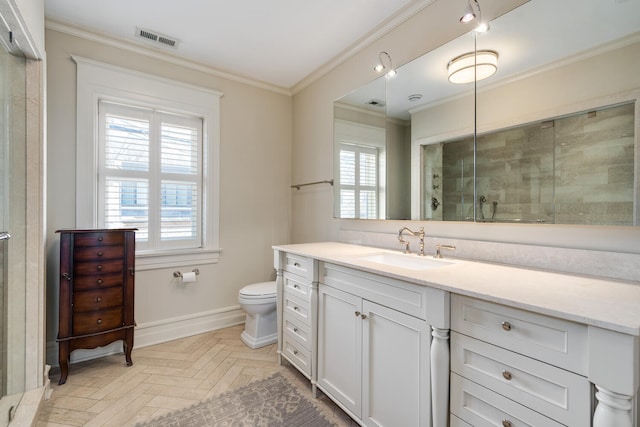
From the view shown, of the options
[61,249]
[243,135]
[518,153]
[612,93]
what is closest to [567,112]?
[612,93]

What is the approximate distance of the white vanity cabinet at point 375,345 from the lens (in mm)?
1218

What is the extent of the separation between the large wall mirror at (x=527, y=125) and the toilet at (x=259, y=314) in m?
1.23

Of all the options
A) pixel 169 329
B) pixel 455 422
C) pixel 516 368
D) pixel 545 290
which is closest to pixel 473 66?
pixel 545 290

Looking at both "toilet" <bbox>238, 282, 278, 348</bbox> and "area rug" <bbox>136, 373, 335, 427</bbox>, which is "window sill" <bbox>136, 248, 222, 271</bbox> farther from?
"area rug" <bbox>136, 373, 335, 427</bbox>

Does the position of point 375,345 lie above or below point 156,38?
below

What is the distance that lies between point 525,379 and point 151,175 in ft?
9.54

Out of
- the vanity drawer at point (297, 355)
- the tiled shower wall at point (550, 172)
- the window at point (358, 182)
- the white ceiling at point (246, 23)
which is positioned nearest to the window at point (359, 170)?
the window at point (358, 182)

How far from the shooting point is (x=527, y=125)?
1454 millimetres

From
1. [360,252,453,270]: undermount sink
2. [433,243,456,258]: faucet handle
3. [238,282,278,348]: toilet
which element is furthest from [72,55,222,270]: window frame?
[433,243,456,258]: faucet handle

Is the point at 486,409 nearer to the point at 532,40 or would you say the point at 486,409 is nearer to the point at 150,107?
the point at 532,40

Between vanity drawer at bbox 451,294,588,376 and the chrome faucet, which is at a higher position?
the chrome faucet

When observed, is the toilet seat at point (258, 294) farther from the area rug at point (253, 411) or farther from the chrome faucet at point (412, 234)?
the chrome faucet at point (412, 234)

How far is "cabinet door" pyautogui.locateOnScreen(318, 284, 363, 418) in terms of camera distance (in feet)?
5.07

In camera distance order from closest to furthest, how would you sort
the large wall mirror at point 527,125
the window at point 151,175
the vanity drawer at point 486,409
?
1. the vanity drawer at point 486,409
2. the large wall mirror at point 527,125
3. the window at point 151,175
